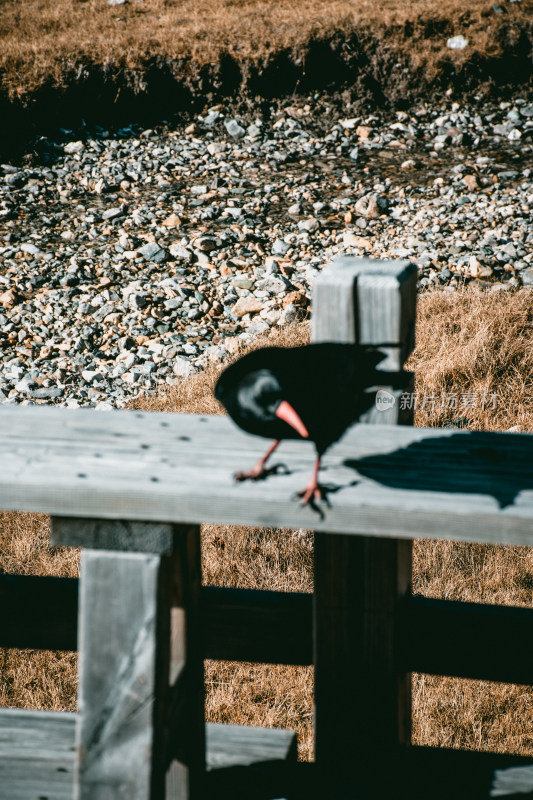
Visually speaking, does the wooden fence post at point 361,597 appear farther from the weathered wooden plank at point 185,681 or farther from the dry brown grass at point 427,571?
the dry brown grass at point 427,571

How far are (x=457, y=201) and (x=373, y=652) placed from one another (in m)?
7.24

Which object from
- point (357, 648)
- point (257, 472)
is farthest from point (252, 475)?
point (357, 648)

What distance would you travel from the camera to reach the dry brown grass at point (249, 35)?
10695 mm

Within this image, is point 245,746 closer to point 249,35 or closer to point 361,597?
point 361,597

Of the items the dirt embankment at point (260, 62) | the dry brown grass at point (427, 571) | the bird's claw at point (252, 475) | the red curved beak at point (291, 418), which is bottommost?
the dry brown grass at point (427, 571)

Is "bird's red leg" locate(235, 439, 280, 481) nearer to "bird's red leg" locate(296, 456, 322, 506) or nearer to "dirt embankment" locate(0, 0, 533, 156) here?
"bird's red leg" locate(296, 456, 322, 506)

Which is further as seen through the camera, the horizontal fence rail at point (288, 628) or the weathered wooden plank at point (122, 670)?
the horizontal fence rail at point (288, 628)

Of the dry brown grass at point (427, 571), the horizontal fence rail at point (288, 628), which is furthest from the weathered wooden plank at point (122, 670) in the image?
the dry brown grass at point (427, 571)

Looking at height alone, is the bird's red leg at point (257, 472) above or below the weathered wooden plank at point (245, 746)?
above

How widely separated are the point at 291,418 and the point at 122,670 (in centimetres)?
57

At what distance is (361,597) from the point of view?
6.10 feet

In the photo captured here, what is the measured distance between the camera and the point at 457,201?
27.6ft

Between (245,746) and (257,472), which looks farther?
(245,746)

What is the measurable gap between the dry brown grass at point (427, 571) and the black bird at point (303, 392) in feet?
6.06
